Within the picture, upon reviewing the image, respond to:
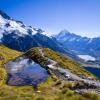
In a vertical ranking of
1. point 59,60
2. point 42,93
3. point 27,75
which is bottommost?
point 42,93

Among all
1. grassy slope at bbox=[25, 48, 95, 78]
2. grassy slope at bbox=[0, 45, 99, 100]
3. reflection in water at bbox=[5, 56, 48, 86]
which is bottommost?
grassy slope at bbox=[0, 45, 99, 100]

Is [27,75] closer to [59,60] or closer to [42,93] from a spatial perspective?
[59,60]

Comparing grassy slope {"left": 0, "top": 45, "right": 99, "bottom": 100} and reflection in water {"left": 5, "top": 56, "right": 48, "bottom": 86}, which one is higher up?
reflection in water {"left": 5, "top": 56, "right": 48, "bottom": 86}

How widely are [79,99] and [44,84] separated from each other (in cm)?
3139

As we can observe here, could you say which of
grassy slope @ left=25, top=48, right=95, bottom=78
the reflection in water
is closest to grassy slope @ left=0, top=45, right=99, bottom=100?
the reflection in water

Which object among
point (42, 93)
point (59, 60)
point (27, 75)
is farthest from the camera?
point (59, 60)

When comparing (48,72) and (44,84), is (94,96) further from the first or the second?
(48,72)

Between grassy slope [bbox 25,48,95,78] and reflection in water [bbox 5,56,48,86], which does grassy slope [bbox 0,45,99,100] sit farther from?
grassy slope [bbox 25,48,95,78]

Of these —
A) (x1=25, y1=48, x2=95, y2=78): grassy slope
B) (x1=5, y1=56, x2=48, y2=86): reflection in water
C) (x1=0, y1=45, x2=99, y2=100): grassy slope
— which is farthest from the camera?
(x1=25, y1=48, x2=95, y2=78): grassy slope

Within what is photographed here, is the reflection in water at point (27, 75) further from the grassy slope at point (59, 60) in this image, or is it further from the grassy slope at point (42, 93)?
the grassy slope at point (59, 60)

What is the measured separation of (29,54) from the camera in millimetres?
134375

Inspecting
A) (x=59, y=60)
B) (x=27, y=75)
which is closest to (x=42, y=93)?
(x=27, y=75)

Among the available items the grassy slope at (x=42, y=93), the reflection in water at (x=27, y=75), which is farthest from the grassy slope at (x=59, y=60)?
the grassy slope at (x=42, y=93)

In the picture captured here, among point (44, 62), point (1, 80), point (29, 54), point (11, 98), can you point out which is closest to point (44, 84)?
point (1, 80)
